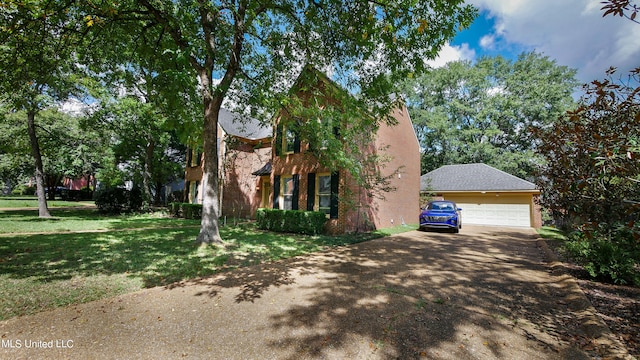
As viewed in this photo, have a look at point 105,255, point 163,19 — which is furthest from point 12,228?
point 163,19

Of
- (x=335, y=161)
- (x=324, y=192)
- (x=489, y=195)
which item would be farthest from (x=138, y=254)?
(x=489, y=195)

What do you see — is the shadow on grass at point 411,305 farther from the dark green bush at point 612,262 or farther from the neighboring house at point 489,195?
the neighboring house at point 489,195

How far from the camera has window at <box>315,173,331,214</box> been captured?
40.9ft

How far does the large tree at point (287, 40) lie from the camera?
6.43 meters

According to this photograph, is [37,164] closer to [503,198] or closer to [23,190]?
[503,198]

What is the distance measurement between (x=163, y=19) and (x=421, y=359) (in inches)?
381

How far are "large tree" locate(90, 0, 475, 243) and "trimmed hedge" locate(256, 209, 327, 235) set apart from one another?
399cm

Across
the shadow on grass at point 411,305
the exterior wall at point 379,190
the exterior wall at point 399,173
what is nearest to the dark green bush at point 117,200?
the exterior wall at point 379,190

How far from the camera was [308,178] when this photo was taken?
42.9ft

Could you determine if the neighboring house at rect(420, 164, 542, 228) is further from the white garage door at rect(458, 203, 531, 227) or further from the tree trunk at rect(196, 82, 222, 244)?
the tree trunk at rect(196, 82, 222, 244)

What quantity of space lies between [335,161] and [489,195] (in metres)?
16.4

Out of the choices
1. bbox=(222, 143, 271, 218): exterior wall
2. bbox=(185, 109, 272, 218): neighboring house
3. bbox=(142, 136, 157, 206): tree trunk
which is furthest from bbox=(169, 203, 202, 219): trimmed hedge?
bbox=(142, 136, 157, 206): tree trunk

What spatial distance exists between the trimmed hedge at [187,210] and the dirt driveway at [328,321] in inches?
495

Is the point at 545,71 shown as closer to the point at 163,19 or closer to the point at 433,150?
the point at 433,150
